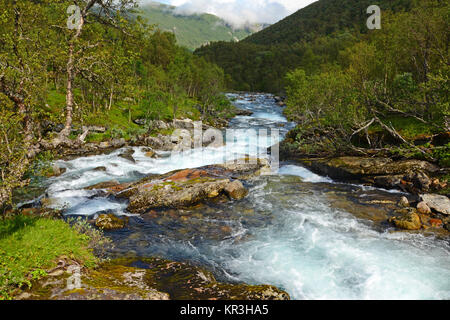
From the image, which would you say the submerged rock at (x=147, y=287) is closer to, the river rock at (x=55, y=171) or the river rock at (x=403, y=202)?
the river rock at (x=403, y=202)

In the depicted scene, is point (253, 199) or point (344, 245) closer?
point (344, 245)

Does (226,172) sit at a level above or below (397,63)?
below

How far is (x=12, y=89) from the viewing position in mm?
6695

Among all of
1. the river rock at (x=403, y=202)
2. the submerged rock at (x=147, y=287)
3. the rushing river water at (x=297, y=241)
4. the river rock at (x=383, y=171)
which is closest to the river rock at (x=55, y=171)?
the rushing river water at (x=297, y=241)

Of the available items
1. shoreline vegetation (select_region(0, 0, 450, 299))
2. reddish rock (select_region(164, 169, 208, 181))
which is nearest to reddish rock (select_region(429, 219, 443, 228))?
shoreline vegetation (select_region(0, 0, 450, 299))

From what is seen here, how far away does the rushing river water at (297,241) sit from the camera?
36.1 ft

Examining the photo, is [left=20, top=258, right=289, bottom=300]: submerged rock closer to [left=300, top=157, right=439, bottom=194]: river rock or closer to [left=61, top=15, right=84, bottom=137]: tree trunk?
[left=61, top=15, right=84, bottom=137]: tree trunk

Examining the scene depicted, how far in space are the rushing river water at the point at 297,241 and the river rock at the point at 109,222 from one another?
21.6 inches

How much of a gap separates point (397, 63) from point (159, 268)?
1548 inches
